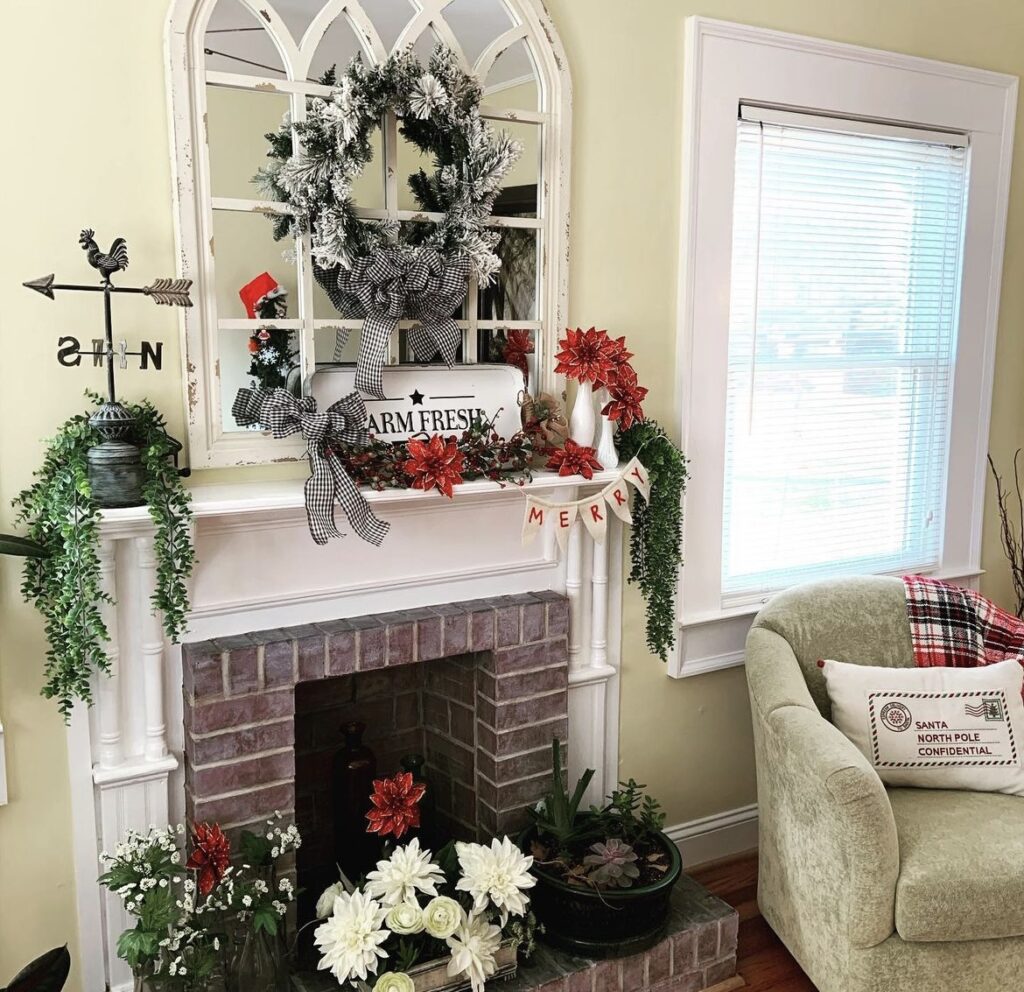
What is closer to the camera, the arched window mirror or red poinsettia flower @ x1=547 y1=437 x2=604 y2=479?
the arched window mirror

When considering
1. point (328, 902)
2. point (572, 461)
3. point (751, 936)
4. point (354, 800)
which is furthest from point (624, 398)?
point (751, 936)

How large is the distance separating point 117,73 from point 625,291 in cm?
125

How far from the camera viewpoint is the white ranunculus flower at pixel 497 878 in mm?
2264

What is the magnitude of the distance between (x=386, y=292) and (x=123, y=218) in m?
0.53

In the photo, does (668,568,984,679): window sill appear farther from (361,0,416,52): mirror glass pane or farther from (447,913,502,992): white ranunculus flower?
(361,0,416,52): mirror glass pane

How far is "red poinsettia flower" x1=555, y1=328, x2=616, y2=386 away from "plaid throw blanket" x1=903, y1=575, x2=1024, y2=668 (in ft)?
3.66

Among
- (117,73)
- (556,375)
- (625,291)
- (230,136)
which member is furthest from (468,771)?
(117,73)

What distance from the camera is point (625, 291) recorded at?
2.65m

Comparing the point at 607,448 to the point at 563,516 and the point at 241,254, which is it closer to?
the point at 563,516

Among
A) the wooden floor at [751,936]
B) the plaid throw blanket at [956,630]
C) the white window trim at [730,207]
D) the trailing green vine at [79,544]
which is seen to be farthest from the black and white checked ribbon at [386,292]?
the wooden floor at [751,936]

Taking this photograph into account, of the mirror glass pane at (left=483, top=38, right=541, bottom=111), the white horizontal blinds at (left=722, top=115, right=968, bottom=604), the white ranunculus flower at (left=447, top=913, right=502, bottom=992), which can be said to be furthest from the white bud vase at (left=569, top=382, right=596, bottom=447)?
the white ranunculus flower at (left=447, top=913, right=502, bottom=992)

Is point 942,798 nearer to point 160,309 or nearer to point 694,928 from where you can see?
point 694,928

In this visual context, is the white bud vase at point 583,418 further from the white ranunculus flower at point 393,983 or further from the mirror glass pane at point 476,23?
the white ranunculus flower at point 393,983

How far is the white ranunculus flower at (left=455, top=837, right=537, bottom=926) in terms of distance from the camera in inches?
89.1
